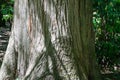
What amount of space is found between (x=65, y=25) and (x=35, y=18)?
44cm

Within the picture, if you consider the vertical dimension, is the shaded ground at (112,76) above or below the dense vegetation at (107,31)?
below

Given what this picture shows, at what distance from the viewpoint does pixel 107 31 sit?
605 cm

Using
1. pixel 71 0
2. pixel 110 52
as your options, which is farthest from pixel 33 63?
pixel 110 52

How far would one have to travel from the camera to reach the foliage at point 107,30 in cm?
577

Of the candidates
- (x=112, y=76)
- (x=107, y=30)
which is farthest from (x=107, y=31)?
(x=112, y=76)

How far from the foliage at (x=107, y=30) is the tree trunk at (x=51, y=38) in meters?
1.10

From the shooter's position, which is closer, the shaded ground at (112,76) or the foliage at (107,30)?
the foliage at (107,30)

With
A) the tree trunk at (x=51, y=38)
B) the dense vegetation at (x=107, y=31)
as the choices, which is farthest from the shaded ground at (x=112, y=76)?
the tree trunk at (x=51, y=38)

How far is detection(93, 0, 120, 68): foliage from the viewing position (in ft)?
18.9

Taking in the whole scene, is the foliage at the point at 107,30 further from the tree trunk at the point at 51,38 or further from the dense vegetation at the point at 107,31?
the tree trunk at the point at 51,38

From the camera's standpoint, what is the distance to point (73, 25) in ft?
14.6

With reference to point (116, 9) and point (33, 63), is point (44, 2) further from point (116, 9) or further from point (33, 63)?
point (116, 9)

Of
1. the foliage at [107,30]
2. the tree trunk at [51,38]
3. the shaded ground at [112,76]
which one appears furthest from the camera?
the shaded ground at [112,76]

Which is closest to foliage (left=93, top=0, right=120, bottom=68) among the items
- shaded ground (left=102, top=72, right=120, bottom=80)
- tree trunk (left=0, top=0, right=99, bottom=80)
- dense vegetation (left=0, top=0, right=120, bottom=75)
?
dense vegetation (left=0, top=0, right=120, bottom=75)
